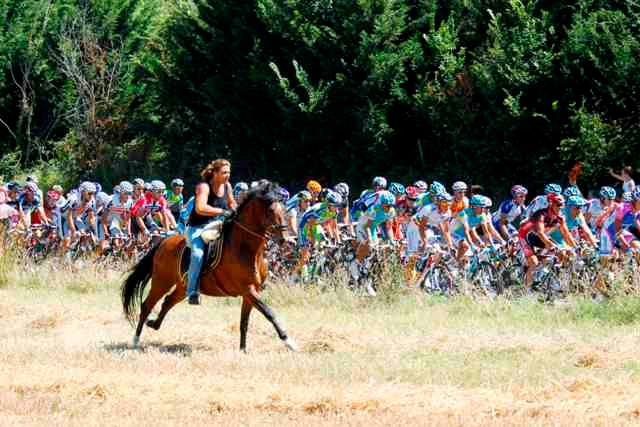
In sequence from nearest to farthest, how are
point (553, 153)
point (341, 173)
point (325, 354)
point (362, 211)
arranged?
Answer: 1. point (325, 354)
2. point (362, 211)
3. point (553, 153)
4. point (341, 173)

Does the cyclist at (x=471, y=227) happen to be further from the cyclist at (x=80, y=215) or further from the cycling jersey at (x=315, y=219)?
the cyclist at (x=80, y=215)

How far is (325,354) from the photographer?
13.4 metres

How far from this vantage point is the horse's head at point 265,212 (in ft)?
44.6

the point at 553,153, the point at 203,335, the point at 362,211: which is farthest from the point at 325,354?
the point at 553,153

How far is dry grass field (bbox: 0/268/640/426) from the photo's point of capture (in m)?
10.2

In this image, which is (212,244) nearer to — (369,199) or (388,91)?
(369,199)

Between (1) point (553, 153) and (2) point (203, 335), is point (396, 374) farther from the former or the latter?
(1) point (553, 153)

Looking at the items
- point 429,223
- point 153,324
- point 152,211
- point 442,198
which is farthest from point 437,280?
point 152,211

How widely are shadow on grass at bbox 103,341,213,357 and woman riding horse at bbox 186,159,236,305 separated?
20.8 inches

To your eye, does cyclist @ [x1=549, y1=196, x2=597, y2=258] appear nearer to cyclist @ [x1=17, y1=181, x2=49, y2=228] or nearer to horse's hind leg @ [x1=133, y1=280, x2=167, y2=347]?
horse's hind leg @ [x1=133, y1=280, x2=167, y2=347]

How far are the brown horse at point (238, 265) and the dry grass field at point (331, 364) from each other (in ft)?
1.44

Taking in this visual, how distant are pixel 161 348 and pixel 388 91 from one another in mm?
16324

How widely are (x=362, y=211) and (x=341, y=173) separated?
9.78 meters

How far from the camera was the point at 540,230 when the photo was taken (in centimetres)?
1827
